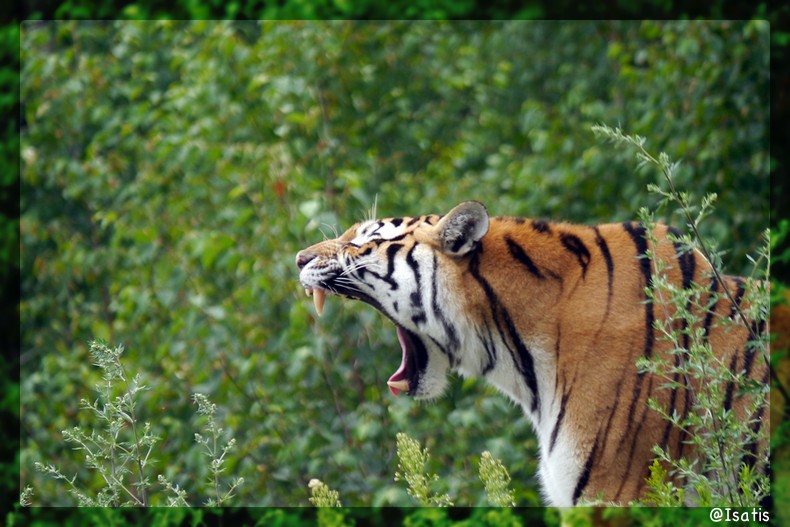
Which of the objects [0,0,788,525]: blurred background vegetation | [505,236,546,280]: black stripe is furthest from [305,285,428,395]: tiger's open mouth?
[0,0,788,525]: blurred background vegetation

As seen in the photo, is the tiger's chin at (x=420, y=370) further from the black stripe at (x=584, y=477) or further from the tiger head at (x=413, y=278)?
the black stripe at (x=584, y=477)

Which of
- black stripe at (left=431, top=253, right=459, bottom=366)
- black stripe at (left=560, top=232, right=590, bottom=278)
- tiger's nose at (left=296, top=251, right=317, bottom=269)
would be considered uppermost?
tiger's nose at (left=296, top=251, right=317, bottom=269)

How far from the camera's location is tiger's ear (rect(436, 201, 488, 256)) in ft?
9.08

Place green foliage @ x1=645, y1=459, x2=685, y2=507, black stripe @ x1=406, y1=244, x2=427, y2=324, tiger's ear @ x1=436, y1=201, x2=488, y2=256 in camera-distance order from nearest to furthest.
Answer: green foliage @ x1=645, y1=459, x2=685, y2=507 < tiger's ear @ x1=436, y1=201, x2=488, y2=256 < black stripe @ x1=406, y1=244, x2=427, y2=324

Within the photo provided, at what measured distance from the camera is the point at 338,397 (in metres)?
4.59

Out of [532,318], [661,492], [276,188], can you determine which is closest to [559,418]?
[532,318]

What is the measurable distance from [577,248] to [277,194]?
2074 millimetres

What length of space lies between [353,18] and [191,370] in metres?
1.84

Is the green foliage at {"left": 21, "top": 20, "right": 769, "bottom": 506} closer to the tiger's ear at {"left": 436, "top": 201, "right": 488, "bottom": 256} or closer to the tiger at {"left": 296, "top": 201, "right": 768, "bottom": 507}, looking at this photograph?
the tiger at {"left": 296, "top": 201, "right": 768, "bottom": 507}

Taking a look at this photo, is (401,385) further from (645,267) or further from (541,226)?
(645,267)

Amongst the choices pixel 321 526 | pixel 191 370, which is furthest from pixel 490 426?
pixel 321 526

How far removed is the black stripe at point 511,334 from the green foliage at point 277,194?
44.4 inches

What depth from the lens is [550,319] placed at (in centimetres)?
280

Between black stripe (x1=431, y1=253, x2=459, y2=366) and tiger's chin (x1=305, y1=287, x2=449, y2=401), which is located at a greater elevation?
black stripe (x1=431, y1=253, x2=459, y2=366)
